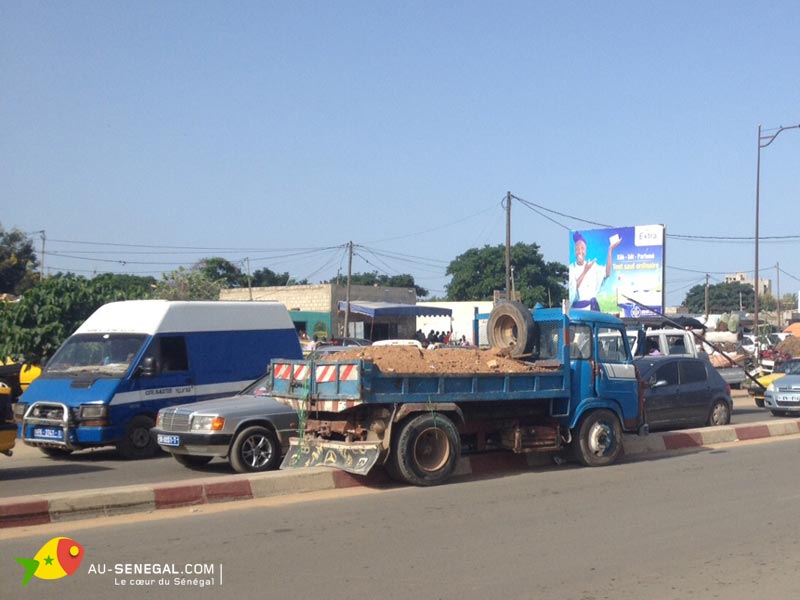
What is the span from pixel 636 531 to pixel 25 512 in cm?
562

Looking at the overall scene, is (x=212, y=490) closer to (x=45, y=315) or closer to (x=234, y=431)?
(x=234, y=431)

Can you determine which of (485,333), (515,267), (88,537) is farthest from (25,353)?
(515,267)

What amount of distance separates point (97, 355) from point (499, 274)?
66.6 metres

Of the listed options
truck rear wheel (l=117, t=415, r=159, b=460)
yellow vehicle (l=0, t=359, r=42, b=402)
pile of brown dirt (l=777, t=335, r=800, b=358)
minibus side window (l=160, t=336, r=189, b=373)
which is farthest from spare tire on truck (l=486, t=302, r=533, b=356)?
pile of brown dirt (l=777, t=335, r=800, b=358)

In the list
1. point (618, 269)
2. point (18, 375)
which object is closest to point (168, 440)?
point (18, 375)

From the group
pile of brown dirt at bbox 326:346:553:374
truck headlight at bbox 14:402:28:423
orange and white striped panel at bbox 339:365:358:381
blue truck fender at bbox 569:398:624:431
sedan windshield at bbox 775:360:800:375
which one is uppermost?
pile of brown dirt at bbox 326:346:553:374

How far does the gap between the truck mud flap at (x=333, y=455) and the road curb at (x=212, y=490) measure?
19cm

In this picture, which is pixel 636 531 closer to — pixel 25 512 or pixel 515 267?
pixel 25 512

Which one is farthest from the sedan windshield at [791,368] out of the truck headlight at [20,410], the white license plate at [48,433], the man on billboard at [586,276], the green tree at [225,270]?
the green tree at [225,270]

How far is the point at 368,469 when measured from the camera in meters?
9.99

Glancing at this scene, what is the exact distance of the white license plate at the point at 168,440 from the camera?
11.5 metres

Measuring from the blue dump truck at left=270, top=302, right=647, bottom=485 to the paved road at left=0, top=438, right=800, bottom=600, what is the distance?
557mm

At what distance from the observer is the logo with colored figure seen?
21.7ft

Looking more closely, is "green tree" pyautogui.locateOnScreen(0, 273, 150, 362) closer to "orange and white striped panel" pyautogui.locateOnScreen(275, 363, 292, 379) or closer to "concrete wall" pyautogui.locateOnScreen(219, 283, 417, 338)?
"orange and white striped panel" pyautogui.locateOnScreen(275, 363, 292, 379)
